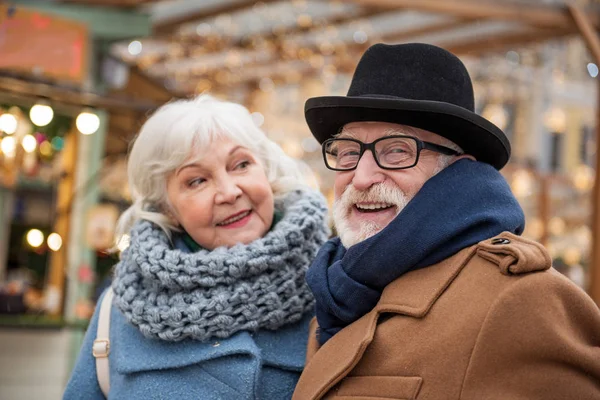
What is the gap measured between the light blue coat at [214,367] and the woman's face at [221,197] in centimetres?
33

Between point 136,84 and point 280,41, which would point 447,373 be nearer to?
point 280,41

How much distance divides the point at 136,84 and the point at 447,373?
852 centimetres

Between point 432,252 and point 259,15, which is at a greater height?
point 259,15

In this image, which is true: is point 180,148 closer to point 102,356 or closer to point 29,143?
point 102,356

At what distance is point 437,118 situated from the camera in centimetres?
190

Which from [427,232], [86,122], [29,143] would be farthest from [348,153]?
[29,143]

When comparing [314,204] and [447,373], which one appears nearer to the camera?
[447,373]

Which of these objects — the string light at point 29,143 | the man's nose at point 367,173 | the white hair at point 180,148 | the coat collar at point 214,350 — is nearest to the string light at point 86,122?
the string light at point 29,143

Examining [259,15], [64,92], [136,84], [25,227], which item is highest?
[259,15]

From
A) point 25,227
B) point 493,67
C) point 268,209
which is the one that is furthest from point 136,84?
point 268,209

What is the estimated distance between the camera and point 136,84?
31.6 feet

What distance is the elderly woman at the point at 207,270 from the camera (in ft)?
7.41

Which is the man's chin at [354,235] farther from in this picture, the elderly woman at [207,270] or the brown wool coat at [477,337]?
the elderly woman at [207,270]

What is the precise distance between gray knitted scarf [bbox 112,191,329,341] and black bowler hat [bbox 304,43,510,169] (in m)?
0.46
